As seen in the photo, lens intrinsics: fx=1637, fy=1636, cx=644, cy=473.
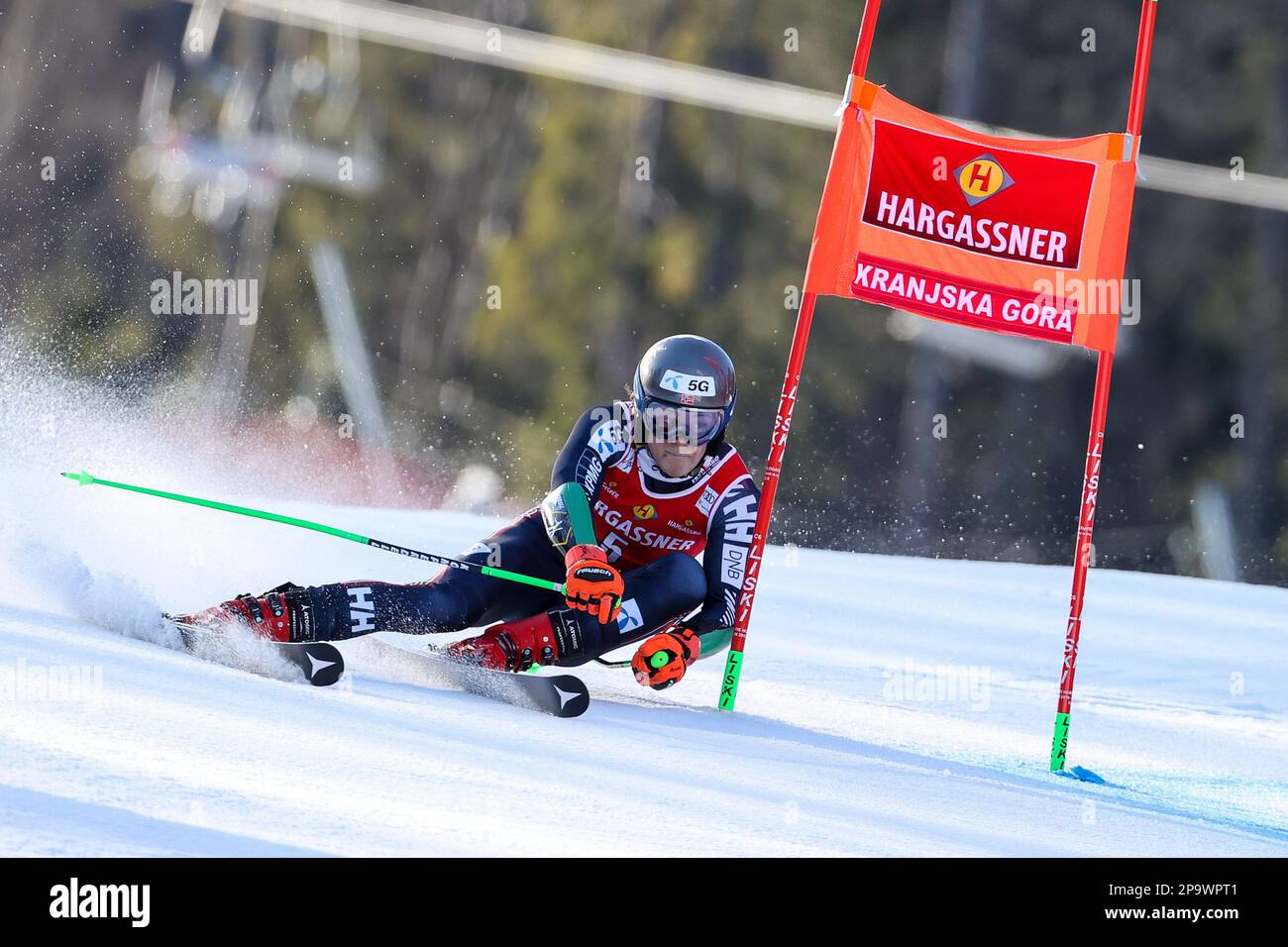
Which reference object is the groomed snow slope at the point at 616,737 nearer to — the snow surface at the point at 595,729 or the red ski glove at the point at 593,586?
the snow surface at the point at 595,729

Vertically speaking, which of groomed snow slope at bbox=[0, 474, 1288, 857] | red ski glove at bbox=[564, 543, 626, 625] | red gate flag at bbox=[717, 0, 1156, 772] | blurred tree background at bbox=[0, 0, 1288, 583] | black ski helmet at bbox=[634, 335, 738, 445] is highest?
blurred tree background at bbox=[0, 0, 1288, 583]

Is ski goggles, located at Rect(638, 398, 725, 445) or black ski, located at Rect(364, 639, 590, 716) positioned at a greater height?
ski goggles, located at Rect(638, 398, 725, 445)

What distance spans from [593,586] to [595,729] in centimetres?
53

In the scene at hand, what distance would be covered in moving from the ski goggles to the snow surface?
34.3 inches

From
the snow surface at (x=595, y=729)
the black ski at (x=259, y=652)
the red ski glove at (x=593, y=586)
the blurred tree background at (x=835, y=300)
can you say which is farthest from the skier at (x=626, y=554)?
the blurred tree background at (x=835, y=300)

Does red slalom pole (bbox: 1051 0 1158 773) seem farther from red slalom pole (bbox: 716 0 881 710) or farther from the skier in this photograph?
the skier

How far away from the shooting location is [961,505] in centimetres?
2355

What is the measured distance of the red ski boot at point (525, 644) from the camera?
192 inches

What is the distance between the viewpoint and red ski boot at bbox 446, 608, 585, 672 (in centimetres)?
487

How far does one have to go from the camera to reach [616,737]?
4.34 meters

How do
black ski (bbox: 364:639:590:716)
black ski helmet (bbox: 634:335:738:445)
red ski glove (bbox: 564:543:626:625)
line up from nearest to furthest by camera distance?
1. black ski (bbox: 364:639:590:716)
2. red ski glove (bbox: 564:543:626:625)
3. black ski helmet (bbox: 634:335:738:445)

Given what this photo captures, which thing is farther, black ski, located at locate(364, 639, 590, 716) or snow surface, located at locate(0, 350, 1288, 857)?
black ski, located at locate(364, 639, 590, 716)

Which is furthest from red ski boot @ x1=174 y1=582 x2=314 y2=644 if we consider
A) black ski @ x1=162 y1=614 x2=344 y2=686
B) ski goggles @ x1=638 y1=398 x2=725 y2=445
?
ski goggles @ x1=638 y1=398 x2=725 y2=445

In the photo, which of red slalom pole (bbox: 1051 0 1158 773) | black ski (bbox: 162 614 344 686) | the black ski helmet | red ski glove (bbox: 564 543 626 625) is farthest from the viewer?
the black ski helmet
